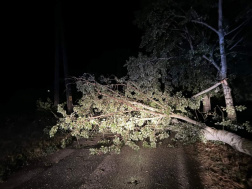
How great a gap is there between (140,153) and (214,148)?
2.49 m

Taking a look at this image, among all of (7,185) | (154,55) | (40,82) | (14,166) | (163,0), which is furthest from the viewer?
(40,82)

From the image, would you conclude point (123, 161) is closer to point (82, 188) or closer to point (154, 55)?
point (82, 188)

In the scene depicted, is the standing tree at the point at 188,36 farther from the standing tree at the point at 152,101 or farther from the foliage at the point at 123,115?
the foliage at the point at 123,115

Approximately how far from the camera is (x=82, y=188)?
392cm

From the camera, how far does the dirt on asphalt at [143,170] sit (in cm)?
399

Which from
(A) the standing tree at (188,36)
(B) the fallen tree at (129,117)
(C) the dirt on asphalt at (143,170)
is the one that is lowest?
(C) the dirt on asphalt at (143,170)

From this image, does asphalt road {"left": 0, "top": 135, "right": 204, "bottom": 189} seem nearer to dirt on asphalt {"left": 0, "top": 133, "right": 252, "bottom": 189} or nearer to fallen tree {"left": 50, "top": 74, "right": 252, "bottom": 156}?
dirt on asphalt {"left": 0, "top": 133, "right": 252, "bottom": 189}

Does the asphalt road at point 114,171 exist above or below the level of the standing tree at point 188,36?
below

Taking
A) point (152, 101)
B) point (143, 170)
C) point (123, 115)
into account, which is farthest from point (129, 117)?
point (143, 170)

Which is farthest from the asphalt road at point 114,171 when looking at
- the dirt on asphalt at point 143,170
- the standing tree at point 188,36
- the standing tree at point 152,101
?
the standing tree at point 188,36

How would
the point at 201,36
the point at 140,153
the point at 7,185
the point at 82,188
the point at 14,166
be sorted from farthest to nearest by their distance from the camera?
the point at 201,36
the point at 140,153
the point at 14,166
the point at 7,185
the point at 82,188

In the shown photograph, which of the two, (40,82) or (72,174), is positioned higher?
(40,82)

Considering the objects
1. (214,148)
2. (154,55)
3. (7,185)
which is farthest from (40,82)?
(214,148)

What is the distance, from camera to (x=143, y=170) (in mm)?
4566
